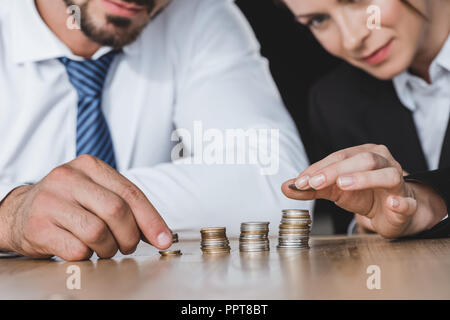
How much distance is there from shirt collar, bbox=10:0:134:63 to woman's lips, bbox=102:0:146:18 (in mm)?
179

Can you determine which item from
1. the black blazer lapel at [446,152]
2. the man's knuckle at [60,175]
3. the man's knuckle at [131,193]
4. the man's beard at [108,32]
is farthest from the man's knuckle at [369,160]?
the man's beard at [108,32]

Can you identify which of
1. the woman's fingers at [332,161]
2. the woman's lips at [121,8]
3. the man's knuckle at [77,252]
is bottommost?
the man's knuckle at [77,252]

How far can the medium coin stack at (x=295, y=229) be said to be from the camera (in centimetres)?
88

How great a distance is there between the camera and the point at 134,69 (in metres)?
1.75

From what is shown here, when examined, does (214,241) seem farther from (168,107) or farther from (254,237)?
(168,107)

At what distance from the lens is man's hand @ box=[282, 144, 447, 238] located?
0.81m

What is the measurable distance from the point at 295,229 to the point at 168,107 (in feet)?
3.26

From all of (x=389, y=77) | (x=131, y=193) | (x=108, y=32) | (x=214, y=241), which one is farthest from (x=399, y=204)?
(x=108, y=32)

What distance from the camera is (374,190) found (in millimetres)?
928

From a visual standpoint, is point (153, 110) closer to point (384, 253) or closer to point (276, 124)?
point (276, 124)

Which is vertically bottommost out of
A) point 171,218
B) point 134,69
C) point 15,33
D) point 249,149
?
point 171,218

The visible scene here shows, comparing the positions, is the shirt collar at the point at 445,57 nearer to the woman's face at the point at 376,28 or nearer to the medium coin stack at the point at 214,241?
the woman's face at the point at 376,28
